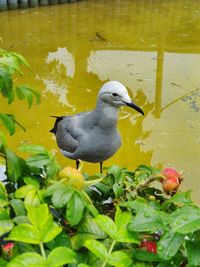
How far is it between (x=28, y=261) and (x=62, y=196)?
0.15 m

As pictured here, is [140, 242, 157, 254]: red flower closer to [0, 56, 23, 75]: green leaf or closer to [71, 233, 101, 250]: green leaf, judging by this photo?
[71, 233, 101, 250]: green leaf

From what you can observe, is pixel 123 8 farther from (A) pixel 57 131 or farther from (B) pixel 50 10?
(A) pixel 57 131

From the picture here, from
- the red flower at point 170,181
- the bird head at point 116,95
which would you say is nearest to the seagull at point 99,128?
the bird head at point 116,95

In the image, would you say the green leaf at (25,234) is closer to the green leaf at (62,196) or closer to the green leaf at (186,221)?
the green leaf at (62,196)

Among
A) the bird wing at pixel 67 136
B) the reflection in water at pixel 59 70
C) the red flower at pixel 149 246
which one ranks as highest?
the red flower at pixel 149 246

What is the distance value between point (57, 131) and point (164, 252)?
7.61 feet

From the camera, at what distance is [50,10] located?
601 cm

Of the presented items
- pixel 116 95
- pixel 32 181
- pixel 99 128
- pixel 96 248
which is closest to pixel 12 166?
pixel 32 181

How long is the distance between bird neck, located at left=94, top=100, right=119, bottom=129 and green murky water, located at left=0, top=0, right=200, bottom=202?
848 millimetres

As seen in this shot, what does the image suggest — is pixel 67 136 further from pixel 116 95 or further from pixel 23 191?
pixel 23 191

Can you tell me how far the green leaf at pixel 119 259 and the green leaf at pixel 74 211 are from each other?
0.30 feet

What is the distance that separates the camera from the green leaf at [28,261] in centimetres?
61

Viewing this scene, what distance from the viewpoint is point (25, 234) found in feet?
2.14

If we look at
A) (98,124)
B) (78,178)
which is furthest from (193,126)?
(78,178)
